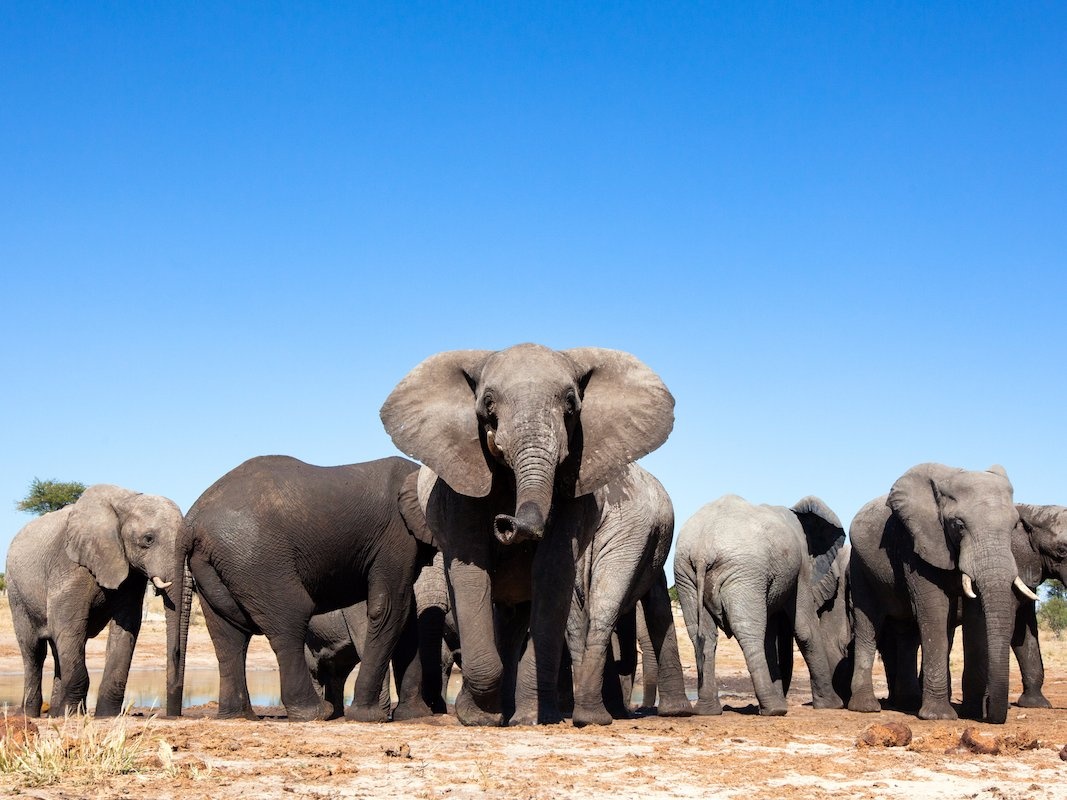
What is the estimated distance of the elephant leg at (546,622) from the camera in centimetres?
995

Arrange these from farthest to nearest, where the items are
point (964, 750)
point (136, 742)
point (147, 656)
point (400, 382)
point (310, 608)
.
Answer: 1. point (147, 656)
2. point (310, 608)
3. point (400, 382)
4. point (964, 750)
5. point (136, 742)

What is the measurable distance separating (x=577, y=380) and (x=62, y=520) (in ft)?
22.3

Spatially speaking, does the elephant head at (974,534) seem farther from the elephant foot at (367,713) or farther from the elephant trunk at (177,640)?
the elephant trunk at (177,640)

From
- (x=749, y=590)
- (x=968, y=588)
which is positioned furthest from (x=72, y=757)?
(x=968, y=588)

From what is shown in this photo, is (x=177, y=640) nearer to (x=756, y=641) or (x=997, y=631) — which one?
(x=756, y=641)

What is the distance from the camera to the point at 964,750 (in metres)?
8.63

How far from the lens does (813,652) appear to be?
15.5 meters

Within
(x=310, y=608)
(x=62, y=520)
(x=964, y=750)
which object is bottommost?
(x=964, y=750)

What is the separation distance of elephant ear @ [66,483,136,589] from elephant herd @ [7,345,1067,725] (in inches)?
0.8

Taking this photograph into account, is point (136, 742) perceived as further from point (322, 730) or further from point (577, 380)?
point (577, 380)

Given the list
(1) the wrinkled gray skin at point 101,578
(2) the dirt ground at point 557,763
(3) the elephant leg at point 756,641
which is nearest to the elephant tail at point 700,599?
(3) the elephant leg at point 756,641

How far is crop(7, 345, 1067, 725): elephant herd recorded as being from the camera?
32.6ft

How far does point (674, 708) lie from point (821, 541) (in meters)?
5.02

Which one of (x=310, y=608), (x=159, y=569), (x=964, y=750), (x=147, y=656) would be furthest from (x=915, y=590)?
(x=147, y=656)
